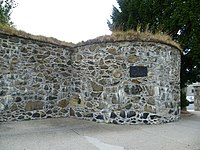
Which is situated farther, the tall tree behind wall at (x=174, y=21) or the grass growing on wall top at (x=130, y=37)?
the tall tree behind wall at (x=174, y=21)

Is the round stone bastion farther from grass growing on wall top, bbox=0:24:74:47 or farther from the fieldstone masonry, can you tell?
grass growing on wall top, bbox=0:24:74:47

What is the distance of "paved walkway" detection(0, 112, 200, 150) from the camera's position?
6.18 metres

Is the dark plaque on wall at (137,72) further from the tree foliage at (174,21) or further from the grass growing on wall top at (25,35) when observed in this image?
the tree foliage at (174,21)

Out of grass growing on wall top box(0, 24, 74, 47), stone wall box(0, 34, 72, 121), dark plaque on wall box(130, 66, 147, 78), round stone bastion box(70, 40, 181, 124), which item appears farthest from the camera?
dark plaque on wall box(130, 66, 147, 78)

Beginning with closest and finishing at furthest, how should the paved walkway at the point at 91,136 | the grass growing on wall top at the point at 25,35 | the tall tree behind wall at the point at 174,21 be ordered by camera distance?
the paved walkway at the point at 91,136 → the grass growing on wall top at the point at 25,35 → the tall tree behind wall at the point at 174,21

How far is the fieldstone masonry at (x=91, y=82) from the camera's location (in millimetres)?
9281

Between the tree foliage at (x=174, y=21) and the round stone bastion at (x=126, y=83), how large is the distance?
9.37 feet

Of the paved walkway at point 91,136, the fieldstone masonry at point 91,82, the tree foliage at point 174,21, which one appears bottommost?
the paved walkway at point 91,136

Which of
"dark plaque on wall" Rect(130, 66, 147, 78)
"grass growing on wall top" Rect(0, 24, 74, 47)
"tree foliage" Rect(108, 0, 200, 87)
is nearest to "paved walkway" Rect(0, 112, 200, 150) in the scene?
"dark plaque on wall" Rect(130, 66, 147, 78)

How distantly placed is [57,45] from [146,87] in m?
3.64

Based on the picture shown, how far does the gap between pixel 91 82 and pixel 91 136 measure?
3.15 metres

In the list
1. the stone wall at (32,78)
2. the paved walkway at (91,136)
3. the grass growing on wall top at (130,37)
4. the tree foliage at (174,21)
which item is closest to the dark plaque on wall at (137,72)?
the grass growing on wall top at (130,37)

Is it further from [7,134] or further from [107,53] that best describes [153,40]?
[7,134]

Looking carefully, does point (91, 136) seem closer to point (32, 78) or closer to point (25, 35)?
point (32, 78)
